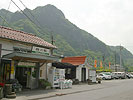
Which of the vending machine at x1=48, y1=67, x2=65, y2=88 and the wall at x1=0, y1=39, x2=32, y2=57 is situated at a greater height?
the wall at x1=0, y1=39, x2=32, y2=57

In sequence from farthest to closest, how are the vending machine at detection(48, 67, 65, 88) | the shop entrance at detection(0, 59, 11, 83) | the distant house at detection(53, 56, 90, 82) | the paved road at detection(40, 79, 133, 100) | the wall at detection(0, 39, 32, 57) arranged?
the distant house at detection(53, 56, 90, 82), the vending machine at detection(48, 67, 65, 88), the wall at detection(0, 39, 32, 57), the shop entrance at detection(0, 59, 11, 83), the paved road at detection(40, 79, 133, 100)

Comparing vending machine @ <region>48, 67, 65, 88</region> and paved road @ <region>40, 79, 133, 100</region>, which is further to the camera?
vending machine @ <region>48, 67, 65, 88</region>

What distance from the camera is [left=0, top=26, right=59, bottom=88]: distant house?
14.8 meters

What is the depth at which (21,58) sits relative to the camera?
15180 mm

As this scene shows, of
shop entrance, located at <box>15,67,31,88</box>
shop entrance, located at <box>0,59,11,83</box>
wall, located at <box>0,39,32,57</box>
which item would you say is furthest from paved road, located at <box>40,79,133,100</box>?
wall, located at <box>0,39,32,57</box>

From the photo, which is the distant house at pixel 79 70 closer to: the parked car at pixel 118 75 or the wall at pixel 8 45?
the wall at pixel 8 45

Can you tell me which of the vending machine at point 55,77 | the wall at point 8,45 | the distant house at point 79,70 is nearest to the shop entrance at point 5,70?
the wall at point 8,45

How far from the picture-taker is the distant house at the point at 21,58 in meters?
14.8

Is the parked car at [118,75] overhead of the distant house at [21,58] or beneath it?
beneath

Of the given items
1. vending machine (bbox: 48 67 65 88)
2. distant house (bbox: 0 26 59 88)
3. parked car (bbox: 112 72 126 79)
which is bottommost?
parked car (bbox: 112 72 126 79)

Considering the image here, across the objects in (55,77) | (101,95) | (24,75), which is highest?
(24,75)

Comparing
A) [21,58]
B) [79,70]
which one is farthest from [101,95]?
[79,70]

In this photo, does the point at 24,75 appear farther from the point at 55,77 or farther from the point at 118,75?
the point at 118,75

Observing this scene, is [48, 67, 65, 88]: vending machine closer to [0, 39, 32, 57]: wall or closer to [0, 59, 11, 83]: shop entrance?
[0, 39, 32, 57]: wall
